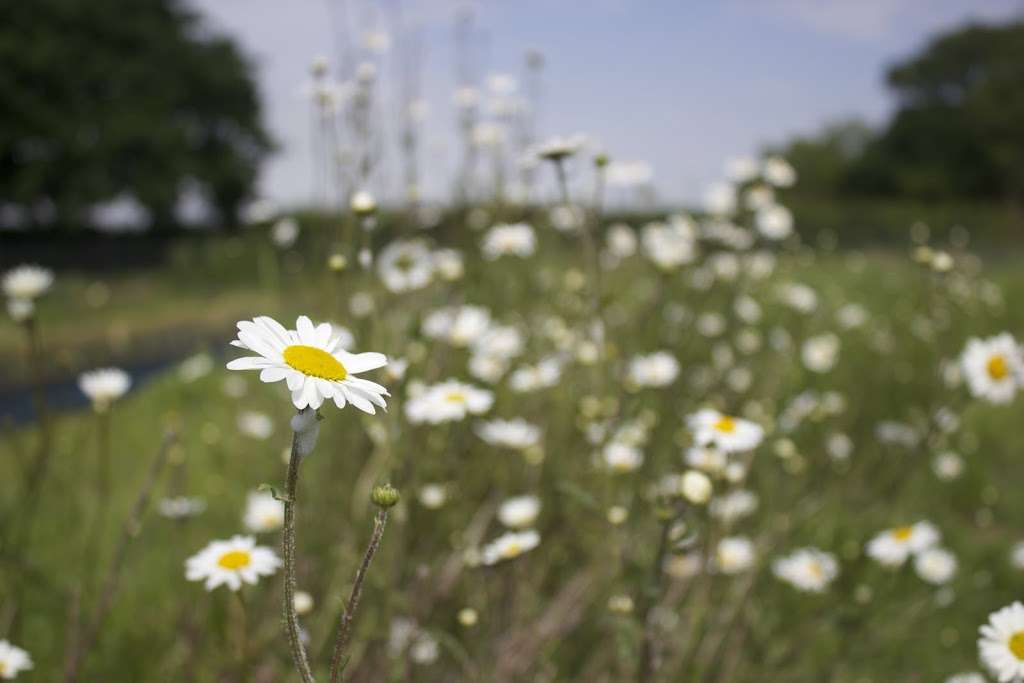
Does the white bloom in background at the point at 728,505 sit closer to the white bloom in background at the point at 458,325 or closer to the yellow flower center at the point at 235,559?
the white bloom in background at the point at 458,325

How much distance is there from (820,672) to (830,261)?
8.12m

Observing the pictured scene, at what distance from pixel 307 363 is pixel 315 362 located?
0.04ft

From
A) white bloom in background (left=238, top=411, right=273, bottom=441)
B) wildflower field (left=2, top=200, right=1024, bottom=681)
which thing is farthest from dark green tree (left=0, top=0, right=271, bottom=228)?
white bloom in background (left=238, top=411, right=273, bottom=441)

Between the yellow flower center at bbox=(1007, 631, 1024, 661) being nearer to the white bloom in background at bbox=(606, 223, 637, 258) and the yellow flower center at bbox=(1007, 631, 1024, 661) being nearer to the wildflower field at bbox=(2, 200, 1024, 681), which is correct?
the wildflower field at bbox=(2, 200, 1024, 681)

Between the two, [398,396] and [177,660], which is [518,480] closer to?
[398,396]

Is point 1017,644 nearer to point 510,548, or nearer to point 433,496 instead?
point 510,548

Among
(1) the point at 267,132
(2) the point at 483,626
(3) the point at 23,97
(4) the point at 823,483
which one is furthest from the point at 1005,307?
(1) the point at 267,132

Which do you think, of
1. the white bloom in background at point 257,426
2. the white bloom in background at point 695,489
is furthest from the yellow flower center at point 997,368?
the white bloom in background at point 257,426

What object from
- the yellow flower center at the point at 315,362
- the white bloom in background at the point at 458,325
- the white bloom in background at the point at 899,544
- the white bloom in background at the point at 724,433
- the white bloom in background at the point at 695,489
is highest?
the yellow flower center at the point at 315,362

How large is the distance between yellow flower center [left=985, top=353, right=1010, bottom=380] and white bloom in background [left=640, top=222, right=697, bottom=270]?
0.66m

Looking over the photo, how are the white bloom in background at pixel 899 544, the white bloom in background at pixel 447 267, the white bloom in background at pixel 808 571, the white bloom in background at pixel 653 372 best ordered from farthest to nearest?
the white bloom in background at pixel 653 372 → the white bloom in background at pixel 447 267 → the white bloom in background at pixel 808 571 → the white bloom in background at pixel 899 544

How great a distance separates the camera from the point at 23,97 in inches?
612

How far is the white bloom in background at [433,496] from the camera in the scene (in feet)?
5.47

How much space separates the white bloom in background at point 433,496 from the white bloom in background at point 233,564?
49 centimetres
